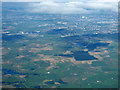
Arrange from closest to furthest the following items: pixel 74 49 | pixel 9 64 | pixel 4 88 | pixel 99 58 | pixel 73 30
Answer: pixel 4 88
pixel 9 64
pixel 99 58
pixel 74 49
pixel 73 30

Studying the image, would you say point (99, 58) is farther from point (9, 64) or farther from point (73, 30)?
point (73, 30)

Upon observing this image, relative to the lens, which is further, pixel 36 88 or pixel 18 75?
pixel 18 75

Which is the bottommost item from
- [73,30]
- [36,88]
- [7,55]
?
→ [36,88]

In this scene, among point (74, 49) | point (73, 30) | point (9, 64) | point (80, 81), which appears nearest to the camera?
point (80, 81)

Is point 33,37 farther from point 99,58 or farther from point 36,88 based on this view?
point 36,88

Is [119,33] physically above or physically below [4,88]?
above

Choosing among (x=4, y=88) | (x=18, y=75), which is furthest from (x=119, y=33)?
(x=4, y=88)

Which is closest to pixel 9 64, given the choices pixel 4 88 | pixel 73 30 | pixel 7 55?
pixel 7 55
